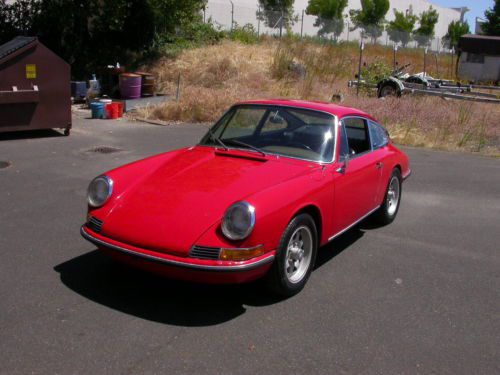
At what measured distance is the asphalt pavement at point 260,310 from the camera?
3.33 metres

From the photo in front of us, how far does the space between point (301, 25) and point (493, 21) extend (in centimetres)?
2350

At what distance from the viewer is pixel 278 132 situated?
205 inches

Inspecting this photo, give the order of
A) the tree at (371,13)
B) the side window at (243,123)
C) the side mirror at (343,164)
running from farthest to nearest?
the tree at (371,13) < the side window at (243,123) < the side mirror at (343,164)

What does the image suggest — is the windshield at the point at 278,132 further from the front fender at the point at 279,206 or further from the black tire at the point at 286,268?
the black tire at the point at 286,268

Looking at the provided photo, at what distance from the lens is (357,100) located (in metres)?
15.7

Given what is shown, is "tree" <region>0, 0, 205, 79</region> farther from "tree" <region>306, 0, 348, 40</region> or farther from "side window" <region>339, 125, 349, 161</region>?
"tree" <region>306, 0, 348, 40</region>

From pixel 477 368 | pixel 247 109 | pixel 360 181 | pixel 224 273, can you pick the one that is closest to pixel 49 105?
pixel 247 109

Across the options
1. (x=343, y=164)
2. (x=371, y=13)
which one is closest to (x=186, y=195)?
(x=343, y=164)

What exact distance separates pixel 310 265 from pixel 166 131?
8667mm

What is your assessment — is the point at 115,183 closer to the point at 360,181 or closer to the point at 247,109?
the point at 247,109

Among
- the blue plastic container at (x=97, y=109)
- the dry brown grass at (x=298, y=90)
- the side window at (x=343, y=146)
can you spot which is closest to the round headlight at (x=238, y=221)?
the side window at (x=343, y=146)

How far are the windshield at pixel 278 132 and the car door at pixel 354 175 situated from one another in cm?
18

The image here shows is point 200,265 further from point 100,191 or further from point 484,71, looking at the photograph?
A: point 484,71

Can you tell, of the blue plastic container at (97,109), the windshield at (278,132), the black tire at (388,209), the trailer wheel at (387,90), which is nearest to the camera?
the windshield at (278,132)
